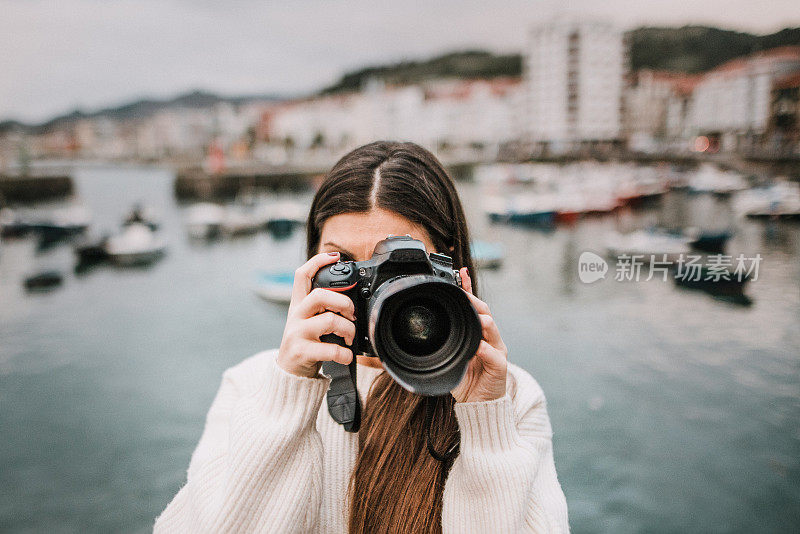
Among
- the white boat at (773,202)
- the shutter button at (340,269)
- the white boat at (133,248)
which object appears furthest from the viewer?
the white boat at (133,248)

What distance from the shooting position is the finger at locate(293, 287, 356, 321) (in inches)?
26.2

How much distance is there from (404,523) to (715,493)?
167 inches

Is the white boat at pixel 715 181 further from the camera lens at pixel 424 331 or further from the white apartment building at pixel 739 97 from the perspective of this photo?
the camera lens at pixel 424 331

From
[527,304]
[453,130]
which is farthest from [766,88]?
[453,130]

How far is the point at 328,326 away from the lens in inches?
25.8

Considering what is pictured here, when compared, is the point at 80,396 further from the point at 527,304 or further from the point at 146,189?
the point at 146,189

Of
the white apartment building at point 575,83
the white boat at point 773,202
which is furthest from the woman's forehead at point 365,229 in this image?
the white apartment building at point 575,83

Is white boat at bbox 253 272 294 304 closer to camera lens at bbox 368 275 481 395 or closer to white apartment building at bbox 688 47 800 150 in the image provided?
white apartment building at bbox 688 47 800 150

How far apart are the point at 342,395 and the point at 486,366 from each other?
0.68 feet

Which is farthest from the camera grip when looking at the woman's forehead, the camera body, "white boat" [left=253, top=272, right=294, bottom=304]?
"white boat" [left=253, top=272, right=294, bottom=304]

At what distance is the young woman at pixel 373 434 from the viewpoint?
644 millimetres

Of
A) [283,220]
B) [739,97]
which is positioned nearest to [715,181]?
[739,97]

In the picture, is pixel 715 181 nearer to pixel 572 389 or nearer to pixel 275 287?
pixel 572 389

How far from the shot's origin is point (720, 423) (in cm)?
461
